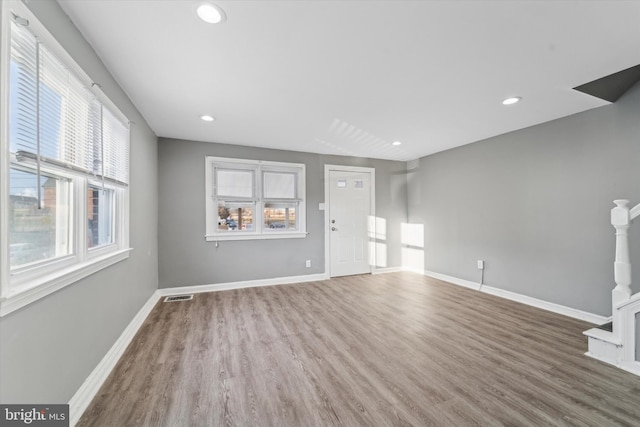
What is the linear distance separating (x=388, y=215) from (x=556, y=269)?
2727mm

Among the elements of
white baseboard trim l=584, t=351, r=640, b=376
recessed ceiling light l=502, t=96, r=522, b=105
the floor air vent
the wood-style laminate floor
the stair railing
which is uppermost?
recessed ceiling light l=502, t=96, r=522, b=105

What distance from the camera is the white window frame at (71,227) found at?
3.33 ft

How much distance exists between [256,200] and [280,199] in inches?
16.3

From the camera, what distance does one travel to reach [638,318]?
2.01 metres

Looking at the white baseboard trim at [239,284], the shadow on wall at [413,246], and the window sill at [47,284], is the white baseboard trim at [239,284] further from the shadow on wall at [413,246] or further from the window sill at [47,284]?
the window sill at [47,284]

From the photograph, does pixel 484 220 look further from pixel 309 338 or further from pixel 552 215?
pixel 309 338

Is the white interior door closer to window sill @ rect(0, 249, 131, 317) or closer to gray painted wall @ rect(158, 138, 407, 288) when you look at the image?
gray painted wall @ rect(158, 138, 407, 288)

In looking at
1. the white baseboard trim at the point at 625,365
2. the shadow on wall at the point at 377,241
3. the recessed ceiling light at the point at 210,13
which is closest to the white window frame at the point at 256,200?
the shadow on wall at the point at 377,241

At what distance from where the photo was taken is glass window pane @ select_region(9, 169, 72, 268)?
1.17 m

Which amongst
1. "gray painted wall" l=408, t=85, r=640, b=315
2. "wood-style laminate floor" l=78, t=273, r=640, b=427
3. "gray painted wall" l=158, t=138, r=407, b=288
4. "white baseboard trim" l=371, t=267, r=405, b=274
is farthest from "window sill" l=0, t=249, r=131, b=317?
"gray painted wall" l=408, t=85, r=640, b=315

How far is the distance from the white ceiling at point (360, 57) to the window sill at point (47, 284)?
5.00ft

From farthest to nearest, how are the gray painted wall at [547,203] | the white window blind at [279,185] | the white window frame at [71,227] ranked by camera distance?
1. the white window blind at [279,185]
2. the gray painted wall at [547,203]
3. the white window frame at [71,227]

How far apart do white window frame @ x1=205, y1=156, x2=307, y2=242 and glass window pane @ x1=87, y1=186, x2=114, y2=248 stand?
1761mm

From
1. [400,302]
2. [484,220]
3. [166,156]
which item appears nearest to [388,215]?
[484,220]
